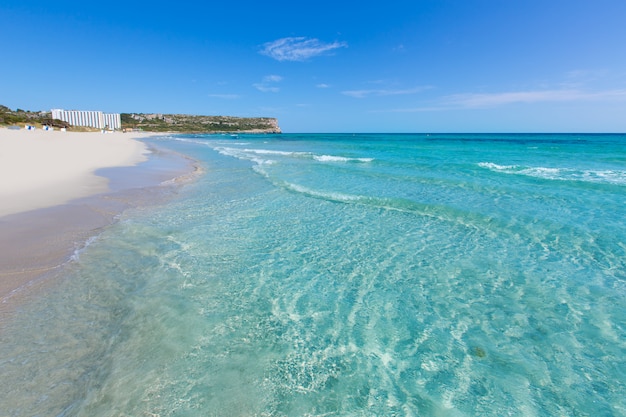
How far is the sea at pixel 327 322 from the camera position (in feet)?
10.2

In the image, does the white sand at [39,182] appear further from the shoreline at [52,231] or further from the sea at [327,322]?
the sea at [327,322]

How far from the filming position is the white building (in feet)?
398

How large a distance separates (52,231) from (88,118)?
154860mm

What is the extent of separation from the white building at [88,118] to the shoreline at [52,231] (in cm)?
13782

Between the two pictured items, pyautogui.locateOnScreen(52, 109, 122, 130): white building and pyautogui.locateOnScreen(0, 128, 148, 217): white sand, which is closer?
pyautogui.locateOnScreen(0, 128, 148, 217): white sand

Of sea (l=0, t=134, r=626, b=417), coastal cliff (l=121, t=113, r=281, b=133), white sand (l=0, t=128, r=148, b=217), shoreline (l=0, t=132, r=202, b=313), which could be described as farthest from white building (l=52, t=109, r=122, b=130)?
sea (l=0, t=134, r=626, b=417)

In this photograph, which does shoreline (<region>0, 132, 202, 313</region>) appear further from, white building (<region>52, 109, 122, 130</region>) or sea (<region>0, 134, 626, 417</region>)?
white building (<region>52, 109, 122, 130</region>)

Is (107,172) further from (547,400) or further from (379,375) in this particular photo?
(547,400)

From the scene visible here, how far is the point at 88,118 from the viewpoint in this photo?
129m

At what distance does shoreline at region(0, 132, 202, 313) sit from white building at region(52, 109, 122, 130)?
452ft

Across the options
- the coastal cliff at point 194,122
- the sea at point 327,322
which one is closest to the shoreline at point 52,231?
the sea at point 327,322

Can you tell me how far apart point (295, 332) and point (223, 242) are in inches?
150

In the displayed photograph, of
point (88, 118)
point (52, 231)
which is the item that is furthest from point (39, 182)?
point (88, 118)

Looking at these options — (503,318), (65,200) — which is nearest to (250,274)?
(503,318)
